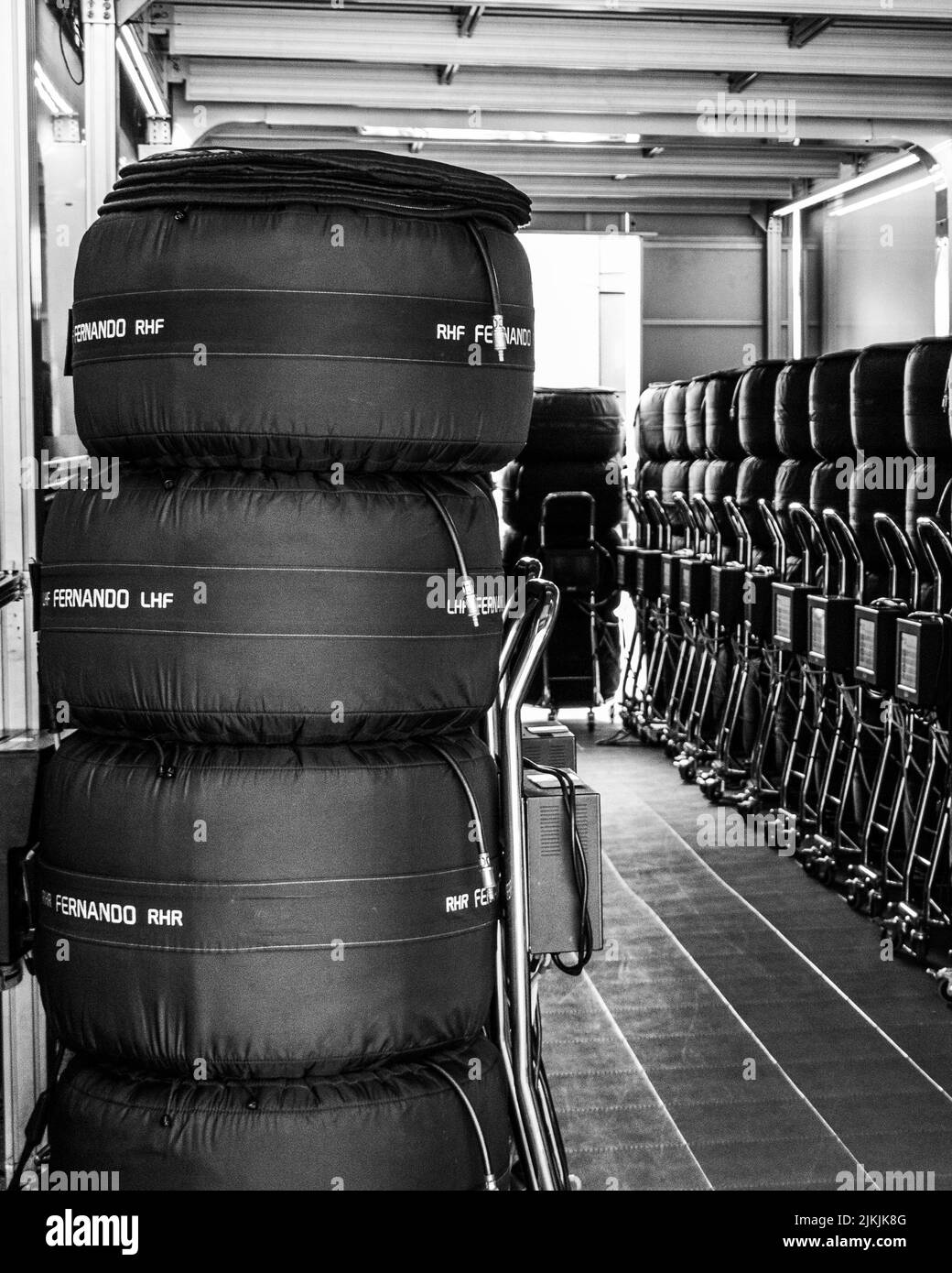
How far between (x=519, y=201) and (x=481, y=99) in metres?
6.48

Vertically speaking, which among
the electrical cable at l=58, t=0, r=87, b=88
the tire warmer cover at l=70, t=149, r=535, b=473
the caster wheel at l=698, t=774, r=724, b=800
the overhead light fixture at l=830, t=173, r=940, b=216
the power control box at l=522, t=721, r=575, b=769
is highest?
the overhead light fixture at l=830, t=173, r=940, b=216

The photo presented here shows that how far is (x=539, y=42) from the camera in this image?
25.5 feet

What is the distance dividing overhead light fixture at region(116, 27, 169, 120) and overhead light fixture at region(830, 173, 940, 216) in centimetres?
505

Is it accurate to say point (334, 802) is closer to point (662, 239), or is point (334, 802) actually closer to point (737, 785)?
point (737, 785)

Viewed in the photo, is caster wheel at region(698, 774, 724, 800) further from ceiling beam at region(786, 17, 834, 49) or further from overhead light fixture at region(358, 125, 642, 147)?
overhead light fixture at region(358, 125, 642, 147)

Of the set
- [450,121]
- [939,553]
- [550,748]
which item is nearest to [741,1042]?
[550,748]

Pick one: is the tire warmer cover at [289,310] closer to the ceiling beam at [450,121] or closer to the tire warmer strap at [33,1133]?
the tire warmer strap at [33,1133]

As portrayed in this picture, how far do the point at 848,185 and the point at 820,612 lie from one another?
6554 mm

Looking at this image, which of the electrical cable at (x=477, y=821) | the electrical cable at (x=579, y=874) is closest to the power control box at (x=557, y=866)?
Answer: the electrical cable at (x=579, y=874)

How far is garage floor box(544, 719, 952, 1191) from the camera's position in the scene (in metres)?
3.43

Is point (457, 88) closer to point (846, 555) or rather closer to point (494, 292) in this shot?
point (846, 555)

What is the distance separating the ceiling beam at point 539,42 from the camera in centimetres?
755

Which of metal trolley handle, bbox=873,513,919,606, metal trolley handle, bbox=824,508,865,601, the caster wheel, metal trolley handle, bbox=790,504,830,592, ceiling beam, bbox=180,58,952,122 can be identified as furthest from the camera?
ceiling beam, bbox=180,58,952,122

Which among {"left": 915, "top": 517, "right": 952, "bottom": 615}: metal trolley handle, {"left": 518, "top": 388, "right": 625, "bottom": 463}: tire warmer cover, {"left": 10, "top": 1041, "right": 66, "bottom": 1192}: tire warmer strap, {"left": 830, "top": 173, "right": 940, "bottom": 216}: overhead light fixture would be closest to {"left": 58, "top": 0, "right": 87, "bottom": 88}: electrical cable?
{"left": 10, "top": 1041, "right": 66, "bottom": 1192}: tire warmer strap
